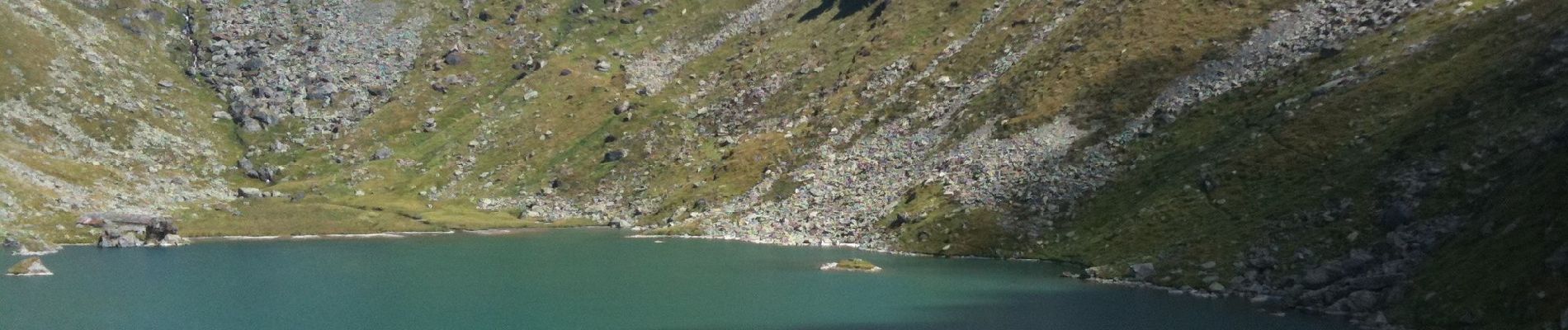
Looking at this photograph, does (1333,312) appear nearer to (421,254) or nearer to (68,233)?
(421,254)

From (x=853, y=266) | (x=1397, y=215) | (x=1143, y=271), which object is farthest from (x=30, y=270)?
(x=1397, y=215)

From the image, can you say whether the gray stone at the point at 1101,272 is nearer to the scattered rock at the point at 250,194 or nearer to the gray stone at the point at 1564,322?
the gray stone at the point at 1564,322

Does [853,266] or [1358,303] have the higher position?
[853,266]

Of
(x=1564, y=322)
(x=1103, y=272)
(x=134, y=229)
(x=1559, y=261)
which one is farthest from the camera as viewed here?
(x=134, y=229)

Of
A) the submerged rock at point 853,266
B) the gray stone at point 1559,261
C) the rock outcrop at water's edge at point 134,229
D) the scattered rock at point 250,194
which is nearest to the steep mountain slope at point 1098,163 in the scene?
the gray stone at point 1559,261

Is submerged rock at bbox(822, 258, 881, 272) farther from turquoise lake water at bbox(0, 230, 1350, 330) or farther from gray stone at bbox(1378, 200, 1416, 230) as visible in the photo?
gray stone at bbox(1378, 200, 1416, 230)

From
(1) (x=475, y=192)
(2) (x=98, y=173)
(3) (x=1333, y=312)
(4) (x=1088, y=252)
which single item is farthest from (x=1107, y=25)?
(2) (x=98, y=173)

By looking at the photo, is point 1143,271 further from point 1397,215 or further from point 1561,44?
point 1561,44
